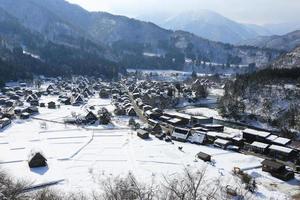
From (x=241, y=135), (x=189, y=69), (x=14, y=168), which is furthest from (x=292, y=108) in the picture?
(x=189, y=69)

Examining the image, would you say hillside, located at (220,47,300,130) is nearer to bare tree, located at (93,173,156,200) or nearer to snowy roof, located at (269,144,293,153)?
snowy roof, located at (269,144,293,153)

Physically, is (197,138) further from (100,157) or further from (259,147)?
(100,157)

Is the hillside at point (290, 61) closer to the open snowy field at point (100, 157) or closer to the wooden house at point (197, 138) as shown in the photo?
the wooden house at point (197, 138)

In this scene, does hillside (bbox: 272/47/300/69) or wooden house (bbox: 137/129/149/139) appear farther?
hillside (bbox: 272/47/300/69)

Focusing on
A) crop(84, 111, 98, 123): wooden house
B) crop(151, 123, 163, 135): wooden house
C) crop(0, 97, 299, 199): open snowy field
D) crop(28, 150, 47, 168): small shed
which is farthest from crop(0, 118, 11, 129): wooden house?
crop(151, 123, 163, 135): wooden house

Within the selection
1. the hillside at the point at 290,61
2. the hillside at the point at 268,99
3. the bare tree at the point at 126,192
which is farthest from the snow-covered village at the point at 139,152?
the hillside at the point at 290,61
